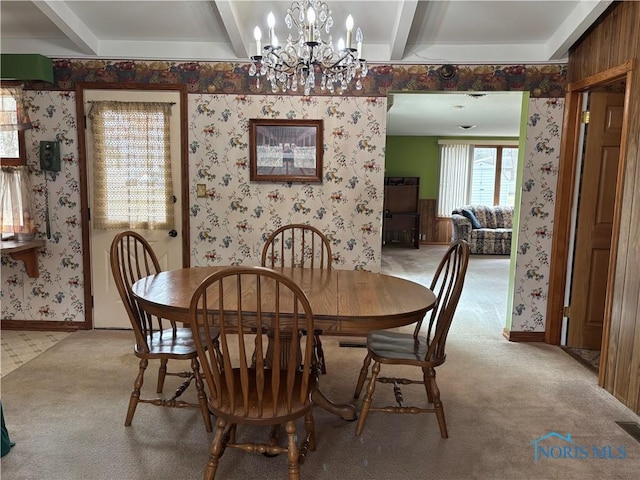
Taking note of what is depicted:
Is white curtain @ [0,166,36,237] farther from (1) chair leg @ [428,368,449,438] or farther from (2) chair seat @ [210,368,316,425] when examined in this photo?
(1) chair leg @ [428,368,449,438]

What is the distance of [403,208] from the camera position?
28.7ft

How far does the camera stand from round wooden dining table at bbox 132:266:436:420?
1922mm

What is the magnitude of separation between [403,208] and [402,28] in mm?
5826

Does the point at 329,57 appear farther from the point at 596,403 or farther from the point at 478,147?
the point at 478,147

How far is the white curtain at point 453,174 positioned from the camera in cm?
911

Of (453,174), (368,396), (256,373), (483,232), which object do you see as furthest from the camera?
(453,174)

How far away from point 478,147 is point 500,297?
479 cm

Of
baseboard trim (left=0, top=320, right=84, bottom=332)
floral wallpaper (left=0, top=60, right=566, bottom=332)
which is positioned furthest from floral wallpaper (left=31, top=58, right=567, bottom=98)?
baseboard trim (left=0, top=320, right=84, bottom=332)

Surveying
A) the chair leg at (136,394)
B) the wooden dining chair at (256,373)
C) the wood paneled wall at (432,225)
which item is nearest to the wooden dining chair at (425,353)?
the wooden dining chair at (256,373)

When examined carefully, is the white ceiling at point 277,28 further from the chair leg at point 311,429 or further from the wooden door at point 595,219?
the chair leg at point 311,429

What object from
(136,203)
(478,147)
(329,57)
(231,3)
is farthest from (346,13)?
(478,147)

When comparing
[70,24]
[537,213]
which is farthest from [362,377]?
[70,24]

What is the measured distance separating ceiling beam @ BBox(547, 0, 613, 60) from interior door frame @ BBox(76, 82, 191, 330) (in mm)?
2703

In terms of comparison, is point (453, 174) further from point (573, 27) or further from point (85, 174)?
point (85, 174)
